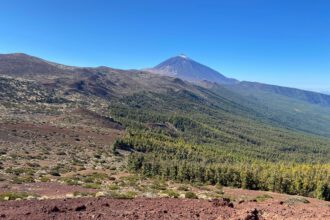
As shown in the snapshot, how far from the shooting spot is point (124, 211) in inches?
829

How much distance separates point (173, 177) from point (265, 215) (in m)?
49.0

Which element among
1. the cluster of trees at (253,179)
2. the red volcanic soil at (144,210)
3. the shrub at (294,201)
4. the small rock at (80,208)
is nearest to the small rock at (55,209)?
the red volcanic soil at (144,210)

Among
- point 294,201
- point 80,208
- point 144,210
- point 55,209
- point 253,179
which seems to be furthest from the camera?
point 253,179

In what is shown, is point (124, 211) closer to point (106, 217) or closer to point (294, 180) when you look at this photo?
point (106, 217)

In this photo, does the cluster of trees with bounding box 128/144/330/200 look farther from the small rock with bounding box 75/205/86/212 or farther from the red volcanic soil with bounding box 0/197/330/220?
the small rock with bounding box 75/205/86/212

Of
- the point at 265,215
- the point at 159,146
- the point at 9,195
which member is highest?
the point at 265,215

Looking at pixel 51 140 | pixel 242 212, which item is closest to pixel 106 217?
pixel 242 212

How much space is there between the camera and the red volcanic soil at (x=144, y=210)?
786 inches

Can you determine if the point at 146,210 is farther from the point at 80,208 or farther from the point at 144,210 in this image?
the point at 80,208

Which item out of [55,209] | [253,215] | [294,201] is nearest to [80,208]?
[55,209]

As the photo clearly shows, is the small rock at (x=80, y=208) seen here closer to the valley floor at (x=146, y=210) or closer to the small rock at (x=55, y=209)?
the valley floor at (x=146, y=210)

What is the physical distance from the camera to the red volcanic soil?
19953 mm

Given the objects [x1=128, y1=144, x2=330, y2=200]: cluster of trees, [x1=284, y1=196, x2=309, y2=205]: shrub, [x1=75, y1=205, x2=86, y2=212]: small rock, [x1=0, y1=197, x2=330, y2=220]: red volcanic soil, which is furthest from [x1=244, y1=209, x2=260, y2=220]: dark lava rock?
[x1=128, y1=144, x2=330, y2=200]: cluster of trees

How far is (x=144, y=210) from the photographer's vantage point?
2128 cm
